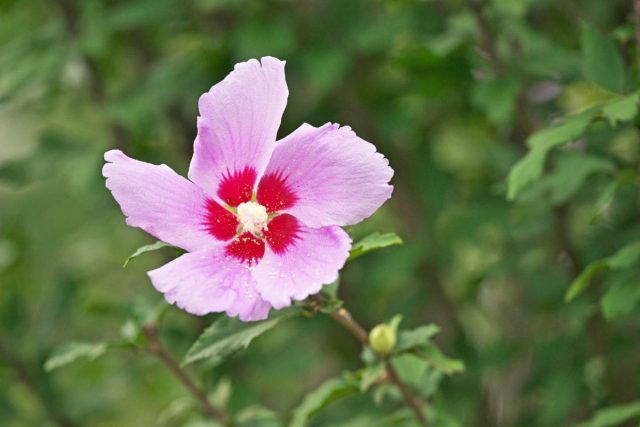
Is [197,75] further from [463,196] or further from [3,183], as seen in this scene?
[463,196]

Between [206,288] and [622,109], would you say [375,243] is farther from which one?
[622,109]

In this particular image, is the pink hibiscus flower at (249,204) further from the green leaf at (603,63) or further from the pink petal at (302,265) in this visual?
the green leaf at (603,63)

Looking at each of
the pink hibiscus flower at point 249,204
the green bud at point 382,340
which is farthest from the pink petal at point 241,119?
the green bud at point 382,340

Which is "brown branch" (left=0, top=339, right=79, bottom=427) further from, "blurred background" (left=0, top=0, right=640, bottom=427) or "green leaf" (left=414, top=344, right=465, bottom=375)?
"green leaf" (left=414, top=344, right=465, bottom=375)

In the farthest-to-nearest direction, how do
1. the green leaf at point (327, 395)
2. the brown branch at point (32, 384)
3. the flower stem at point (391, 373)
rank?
the brown branch at point (32, 384), the green leaf at point (327, 395), the flower stem at point (391, 373)

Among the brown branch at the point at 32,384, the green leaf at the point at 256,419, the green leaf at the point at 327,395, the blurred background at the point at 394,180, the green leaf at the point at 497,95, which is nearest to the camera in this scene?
the green leaf at the point at 327,395

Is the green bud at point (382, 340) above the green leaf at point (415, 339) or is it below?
above

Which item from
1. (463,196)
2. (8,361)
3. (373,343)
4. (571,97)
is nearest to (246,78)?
(373,343)
